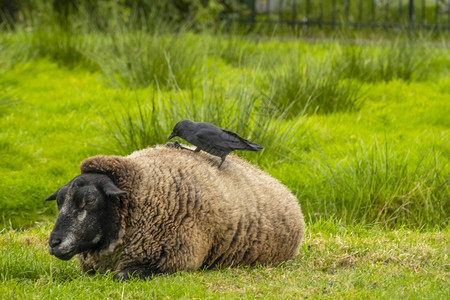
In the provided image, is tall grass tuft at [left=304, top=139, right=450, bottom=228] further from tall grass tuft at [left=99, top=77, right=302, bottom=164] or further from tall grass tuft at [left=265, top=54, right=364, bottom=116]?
tall grass tuft at [left=265, top=54, right=364, bottom=116]

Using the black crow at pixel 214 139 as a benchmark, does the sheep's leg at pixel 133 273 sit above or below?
below

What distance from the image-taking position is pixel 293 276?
3.99m

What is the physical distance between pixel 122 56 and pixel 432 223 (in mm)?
4846

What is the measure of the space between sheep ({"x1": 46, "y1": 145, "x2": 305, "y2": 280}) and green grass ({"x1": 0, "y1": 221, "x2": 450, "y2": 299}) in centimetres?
11

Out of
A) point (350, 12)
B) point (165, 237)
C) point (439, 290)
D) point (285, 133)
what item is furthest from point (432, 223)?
point (350, 12)

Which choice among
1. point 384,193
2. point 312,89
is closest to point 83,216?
point 384,193

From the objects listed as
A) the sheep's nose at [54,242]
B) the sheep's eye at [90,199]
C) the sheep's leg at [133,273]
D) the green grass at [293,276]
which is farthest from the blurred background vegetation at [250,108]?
the sheep's nose at [54,242]

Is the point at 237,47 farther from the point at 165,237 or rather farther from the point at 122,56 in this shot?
the point at 165,237

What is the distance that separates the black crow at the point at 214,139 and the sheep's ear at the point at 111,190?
2.16 feet

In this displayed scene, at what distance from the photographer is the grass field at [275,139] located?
3.90m

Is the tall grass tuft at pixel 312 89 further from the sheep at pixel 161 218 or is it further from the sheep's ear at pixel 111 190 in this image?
the sheep's ear at pixel 111 190

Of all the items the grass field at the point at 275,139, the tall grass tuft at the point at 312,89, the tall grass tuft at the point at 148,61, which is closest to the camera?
the grass field at the point at 275,139

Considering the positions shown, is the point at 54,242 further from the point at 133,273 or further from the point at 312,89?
the point at 312,89

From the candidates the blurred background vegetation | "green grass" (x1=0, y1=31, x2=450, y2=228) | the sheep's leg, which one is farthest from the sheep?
"green grass" (x1=0, y1=31, x2=450, y2=228)
